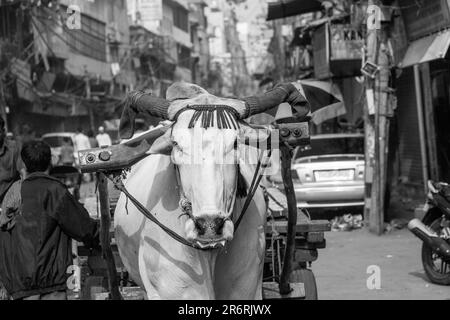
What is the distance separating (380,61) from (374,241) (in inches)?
112

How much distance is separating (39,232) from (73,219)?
22cm

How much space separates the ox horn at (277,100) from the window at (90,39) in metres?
33.3

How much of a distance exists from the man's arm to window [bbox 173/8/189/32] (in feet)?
207

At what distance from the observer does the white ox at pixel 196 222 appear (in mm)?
3781

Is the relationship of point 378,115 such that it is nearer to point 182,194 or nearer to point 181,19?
point 182,194

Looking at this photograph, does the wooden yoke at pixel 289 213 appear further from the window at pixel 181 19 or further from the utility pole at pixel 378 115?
the window at pixel 181 19

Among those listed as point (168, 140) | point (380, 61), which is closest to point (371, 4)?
point (380, 61)

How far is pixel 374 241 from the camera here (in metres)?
12.2

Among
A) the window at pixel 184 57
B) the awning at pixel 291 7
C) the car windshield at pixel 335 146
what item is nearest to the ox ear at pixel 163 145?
the car windshield at pixel 335 146

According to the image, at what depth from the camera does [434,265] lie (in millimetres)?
8594

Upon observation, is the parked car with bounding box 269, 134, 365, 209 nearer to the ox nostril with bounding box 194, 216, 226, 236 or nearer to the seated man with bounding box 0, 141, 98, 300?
the seated man with bounding box 0, 141, 98, 300

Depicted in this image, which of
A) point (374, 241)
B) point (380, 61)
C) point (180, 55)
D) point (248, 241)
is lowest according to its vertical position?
point (374, 241)

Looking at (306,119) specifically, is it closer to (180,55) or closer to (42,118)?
(42,118)

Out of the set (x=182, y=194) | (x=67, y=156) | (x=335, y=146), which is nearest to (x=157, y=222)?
(x=182, y=194)
